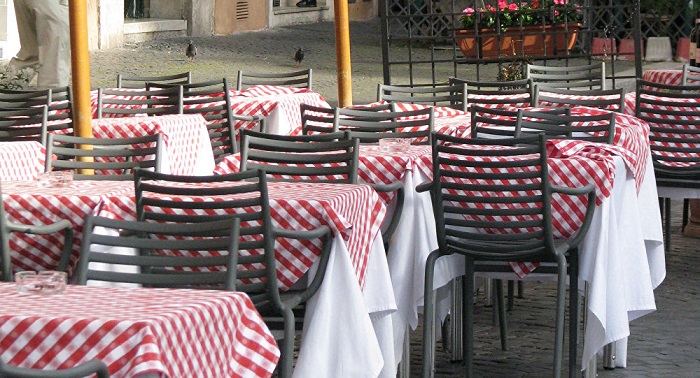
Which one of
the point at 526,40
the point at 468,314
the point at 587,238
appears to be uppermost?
the point at 526,40

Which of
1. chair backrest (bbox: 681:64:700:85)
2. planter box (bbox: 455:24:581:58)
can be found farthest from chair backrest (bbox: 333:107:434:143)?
planter box (bbox: 455:24:581:58)

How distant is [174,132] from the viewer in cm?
905

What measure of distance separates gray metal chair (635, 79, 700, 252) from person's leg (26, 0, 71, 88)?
651cm

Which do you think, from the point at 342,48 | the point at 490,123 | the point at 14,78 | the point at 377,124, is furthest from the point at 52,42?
the point at 490,123

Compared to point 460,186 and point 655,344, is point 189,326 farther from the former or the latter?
point 655,344

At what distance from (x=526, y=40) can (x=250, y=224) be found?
8956 millimetres

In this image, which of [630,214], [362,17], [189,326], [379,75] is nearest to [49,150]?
[630,214]

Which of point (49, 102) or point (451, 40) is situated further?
point (451, 40)

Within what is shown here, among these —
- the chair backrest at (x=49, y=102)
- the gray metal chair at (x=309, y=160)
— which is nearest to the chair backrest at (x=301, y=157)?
the gray metal chair at (x=309, y=160)

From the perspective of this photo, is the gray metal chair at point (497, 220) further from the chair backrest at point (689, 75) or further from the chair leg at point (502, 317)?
the chair backrest at point (689, 75)

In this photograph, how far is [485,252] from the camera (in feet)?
21.0

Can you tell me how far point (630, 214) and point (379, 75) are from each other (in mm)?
14240

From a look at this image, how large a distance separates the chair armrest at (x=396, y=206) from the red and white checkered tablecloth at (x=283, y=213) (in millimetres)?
378

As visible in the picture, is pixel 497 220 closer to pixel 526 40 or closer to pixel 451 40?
pixel 526 40
